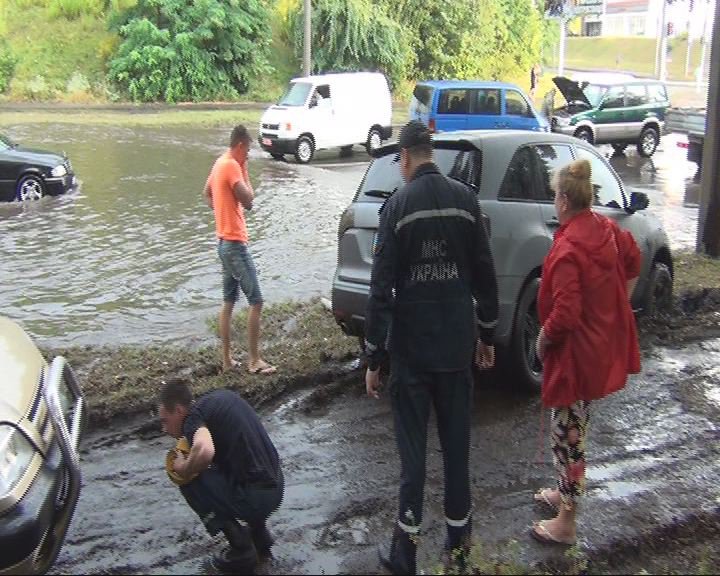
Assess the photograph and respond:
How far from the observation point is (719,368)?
21.4 ft

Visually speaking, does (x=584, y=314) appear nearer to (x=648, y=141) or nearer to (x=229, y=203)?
(x=229, y=203)

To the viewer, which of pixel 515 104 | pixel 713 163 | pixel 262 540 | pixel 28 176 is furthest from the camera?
pixel 515 104

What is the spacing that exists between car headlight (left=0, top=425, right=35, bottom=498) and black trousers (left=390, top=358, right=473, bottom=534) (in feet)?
5.35

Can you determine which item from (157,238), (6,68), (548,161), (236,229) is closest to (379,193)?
(236,229)

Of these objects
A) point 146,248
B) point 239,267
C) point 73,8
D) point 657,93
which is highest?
point 73,8

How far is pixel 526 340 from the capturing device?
5.92 m

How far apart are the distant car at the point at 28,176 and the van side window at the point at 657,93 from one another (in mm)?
16036

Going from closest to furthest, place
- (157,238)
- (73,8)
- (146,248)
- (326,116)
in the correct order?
(146,248)
(157,238)
(326,116)
(73,8)

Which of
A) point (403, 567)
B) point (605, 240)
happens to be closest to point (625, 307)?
point (605, 240)

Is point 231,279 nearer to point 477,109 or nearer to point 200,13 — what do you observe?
point 477,109

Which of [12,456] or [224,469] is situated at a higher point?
[12,456]

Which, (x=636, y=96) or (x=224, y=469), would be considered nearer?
(x=224, y=469)

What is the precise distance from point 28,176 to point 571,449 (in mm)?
12755

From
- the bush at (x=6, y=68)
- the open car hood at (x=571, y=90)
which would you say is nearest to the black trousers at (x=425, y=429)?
the open car hood at (x=571, y=90)
